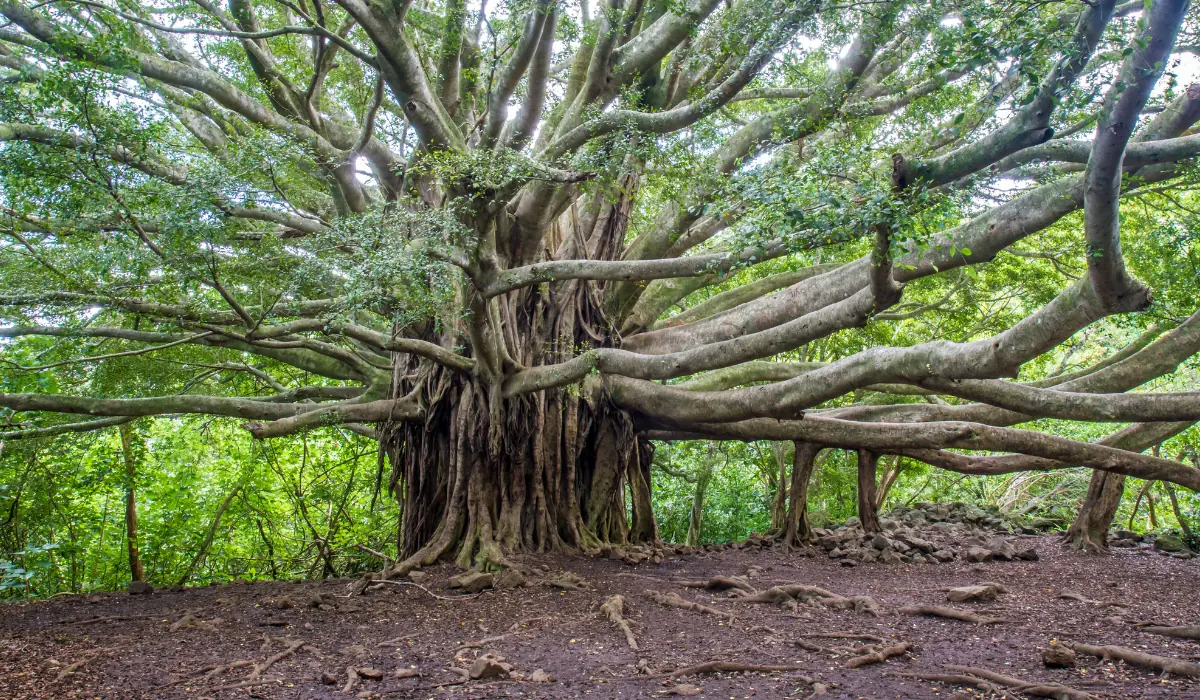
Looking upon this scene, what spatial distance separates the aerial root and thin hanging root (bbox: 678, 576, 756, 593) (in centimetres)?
24

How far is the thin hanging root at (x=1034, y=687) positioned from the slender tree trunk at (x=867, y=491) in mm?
4772

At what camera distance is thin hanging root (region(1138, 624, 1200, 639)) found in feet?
13.2

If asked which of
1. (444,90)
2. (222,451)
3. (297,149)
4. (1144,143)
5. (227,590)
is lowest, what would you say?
(227,590)

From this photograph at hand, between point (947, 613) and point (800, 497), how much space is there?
12.2 feet

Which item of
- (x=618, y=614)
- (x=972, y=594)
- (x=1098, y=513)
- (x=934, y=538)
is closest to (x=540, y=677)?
(x=618, y=614)

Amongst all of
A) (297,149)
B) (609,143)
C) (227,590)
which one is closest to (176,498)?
(227,590)

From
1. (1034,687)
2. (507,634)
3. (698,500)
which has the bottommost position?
(507,634)

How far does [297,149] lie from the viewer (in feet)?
17.1

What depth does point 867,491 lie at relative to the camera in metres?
8.23

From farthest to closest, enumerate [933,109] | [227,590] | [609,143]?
[227,590] → [609,143] → [933,109]

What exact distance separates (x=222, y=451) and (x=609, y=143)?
7460mm

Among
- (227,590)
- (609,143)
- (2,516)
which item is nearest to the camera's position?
(609,143)

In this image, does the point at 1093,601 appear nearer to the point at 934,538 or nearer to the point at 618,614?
the point at 618,614

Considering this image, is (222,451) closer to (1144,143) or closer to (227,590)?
(227,590)
